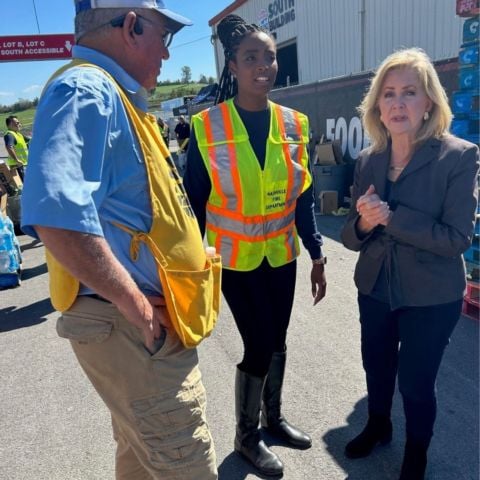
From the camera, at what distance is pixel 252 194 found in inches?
88.7

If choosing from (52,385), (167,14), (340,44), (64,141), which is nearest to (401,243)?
(167,14)

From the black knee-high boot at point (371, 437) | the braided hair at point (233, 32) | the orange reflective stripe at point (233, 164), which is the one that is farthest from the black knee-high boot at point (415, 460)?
the braided hair at point (233, 32)

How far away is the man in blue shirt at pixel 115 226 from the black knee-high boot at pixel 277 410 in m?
1.06

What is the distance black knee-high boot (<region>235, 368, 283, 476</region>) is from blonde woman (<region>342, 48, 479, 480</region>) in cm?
67

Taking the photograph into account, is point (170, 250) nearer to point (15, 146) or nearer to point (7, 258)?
point (7, 258)

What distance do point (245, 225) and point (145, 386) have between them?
1.04 meters

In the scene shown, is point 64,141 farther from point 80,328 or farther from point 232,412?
point 232,412

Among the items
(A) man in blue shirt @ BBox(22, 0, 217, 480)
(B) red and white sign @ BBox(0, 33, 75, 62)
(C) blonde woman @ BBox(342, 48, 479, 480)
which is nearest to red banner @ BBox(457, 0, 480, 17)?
(C) blonde woman @ BBox(342, 48, 479, 480)

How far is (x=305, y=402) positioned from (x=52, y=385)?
6.29 ft

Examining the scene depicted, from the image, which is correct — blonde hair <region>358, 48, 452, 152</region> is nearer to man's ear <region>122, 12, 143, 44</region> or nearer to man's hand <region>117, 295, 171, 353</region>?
man's ear <region>122, 12, 143, 44</region>

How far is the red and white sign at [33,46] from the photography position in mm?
17531

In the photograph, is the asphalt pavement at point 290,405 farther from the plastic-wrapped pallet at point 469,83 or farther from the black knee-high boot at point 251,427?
the plastic-wrapped pallet at point 469,83

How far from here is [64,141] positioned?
1.18 m

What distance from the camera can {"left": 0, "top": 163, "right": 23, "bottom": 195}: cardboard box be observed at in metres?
7.42
